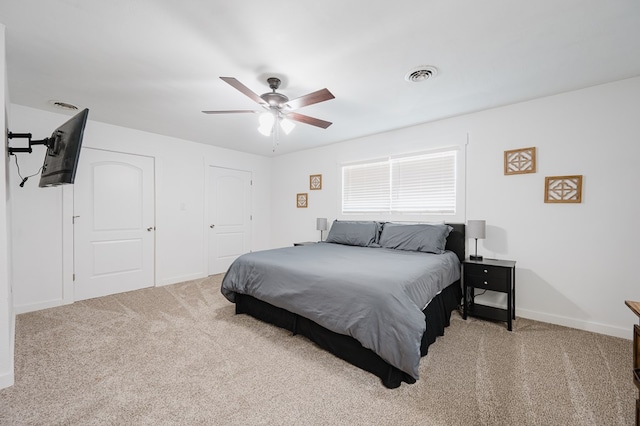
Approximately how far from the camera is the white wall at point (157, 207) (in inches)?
121

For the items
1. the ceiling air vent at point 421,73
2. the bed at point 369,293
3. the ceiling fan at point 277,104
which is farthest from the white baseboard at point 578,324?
the ceiling fan at point 277,104

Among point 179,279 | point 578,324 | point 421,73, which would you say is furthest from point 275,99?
point 578,324

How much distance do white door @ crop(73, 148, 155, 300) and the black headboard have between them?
425 cm

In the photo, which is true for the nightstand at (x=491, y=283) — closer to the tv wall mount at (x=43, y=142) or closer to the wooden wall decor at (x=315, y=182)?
the wooden wall decor at (x=315, y=182)

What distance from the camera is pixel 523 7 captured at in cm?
158

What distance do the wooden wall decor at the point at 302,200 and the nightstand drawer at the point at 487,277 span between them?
302 centimetres

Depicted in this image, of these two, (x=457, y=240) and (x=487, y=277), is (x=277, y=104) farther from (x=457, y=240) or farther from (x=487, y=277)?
(x=487, y=277)

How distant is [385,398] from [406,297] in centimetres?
63

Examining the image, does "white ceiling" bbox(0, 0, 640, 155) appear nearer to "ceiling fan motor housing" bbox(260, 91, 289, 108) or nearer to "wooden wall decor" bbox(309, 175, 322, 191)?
"ceiling fan motor housing" bbox(260, 91, 289, 108)

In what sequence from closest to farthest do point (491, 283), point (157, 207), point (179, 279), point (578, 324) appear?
point (578, 324), point (491, 283), point (157, 207), point (179, 279)

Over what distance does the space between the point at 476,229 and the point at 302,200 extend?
3.07m

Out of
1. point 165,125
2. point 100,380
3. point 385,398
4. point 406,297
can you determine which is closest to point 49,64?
point 165,125

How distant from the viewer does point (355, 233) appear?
3.89 metres

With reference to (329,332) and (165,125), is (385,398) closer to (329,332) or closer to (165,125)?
(329,332)
